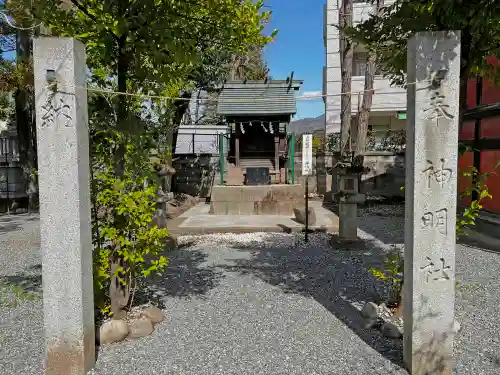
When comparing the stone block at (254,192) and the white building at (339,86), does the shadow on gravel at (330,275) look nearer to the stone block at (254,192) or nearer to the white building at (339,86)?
the stone block at (254,192)

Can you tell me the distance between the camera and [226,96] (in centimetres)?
1427

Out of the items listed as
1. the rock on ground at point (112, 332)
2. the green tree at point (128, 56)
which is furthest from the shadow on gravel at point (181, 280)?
the green tree at point (128, 56)

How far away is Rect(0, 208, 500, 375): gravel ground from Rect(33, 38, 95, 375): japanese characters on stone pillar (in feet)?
1.27

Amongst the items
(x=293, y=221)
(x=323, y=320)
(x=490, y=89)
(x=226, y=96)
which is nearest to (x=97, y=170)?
(x=323, y=320)

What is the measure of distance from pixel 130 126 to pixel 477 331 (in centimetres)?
385

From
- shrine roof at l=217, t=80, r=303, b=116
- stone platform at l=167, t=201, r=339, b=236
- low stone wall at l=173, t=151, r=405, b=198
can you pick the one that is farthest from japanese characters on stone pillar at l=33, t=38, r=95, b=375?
low stone wall at l=173, t=151, r=405, b=198

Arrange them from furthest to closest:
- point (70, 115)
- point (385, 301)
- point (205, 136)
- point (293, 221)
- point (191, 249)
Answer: point (205, 136) < point (293, 221) < point (191, 249) < point (385, 301) < point (70, 115)

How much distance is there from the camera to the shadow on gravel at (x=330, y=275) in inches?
149

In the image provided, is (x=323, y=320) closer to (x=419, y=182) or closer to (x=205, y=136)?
(x=419, y=182)

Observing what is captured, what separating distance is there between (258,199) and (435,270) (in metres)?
8.62

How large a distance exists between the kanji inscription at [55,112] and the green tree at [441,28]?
9.92ft

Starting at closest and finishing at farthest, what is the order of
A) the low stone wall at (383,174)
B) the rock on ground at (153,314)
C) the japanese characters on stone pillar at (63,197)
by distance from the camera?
1. the japanese characters on stone pillar at (63,197)
2. the rock on ground at (153,314)
3. the low stone wall at (383,174)

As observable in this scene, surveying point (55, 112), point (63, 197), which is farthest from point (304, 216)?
point (55, 112)

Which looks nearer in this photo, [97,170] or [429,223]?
[429,223]
